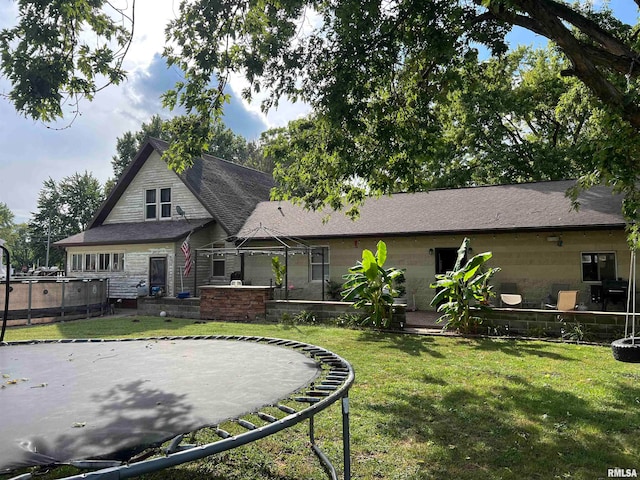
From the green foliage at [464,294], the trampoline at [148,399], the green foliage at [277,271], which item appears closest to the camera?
the trampoline at [148,399]

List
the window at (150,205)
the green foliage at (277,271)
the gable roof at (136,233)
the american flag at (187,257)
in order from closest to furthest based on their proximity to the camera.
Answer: the green foliage at (277,271), the american flag at (187,257), the gable roof at (136,233), the window at (150,205)

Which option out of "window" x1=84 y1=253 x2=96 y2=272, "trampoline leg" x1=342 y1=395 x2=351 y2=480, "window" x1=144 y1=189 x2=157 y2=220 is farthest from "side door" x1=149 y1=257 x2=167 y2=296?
"trampoline leg" x1=342 y1=395 x2=351 y2=480

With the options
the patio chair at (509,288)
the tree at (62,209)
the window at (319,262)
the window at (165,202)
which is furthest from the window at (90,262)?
the tree at (62,209)

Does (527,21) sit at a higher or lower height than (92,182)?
lower

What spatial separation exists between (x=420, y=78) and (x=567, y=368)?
644cm

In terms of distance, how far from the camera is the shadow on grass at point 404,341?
8.77 meters

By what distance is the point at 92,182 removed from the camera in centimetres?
5153

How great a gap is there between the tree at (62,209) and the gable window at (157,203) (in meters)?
33.2

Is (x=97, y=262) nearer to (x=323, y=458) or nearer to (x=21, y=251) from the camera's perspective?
(x=323, y=458)

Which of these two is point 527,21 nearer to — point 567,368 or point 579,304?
point 567,368

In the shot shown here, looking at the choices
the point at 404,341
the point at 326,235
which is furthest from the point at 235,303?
the point at 404,341

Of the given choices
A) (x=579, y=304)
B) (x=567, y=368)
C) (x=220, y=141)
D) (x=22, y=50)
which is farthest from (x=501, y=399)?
(x=220, y=141)

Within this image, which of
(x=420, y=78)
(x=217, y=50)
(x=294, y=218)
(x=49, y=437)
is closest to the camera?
(x=49, y=437)

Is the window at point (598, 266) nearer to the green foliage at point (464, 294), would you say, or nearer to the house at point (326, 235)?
the house at point (326, 235)
